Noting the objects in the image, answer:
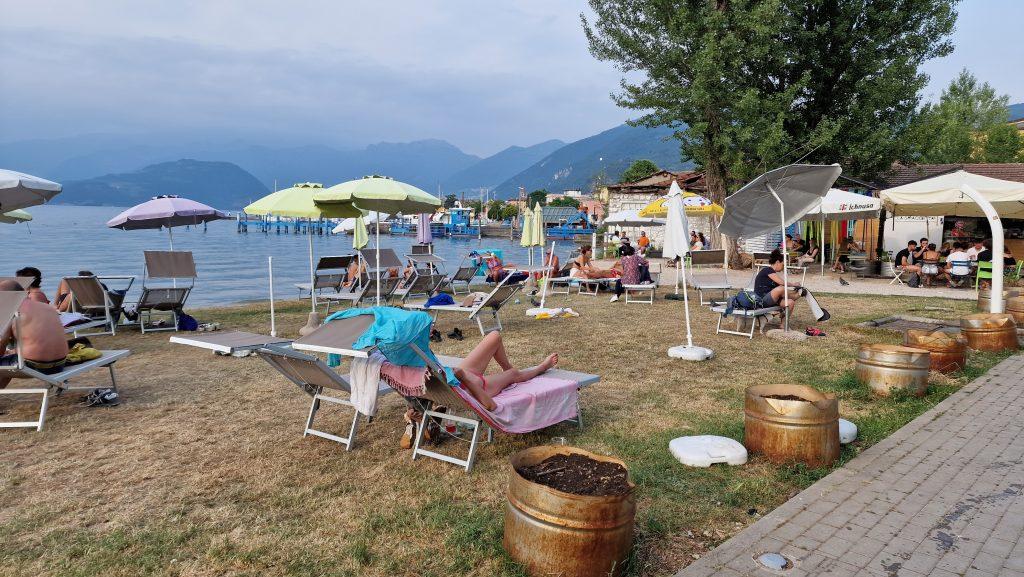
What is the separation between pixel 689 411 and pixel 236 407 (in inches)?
147

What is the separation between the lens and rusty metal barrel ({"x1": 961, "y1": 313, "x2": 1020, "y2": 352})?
23.7 ft

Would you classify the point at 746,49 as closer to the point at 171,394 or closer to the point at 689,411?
the point at 689,411

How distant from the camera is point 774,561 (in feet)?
8.72

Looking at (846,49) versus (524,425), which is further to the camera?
(846,49)

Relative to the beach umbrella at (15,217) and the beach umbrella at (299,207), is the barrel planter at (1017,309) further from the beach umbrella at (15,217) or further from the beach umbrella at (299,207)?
the beach umbrella at (15,217)

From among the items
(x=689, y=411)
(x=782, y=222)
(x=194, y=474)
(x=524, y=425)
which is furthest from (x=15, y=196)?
(x=782, y=222)

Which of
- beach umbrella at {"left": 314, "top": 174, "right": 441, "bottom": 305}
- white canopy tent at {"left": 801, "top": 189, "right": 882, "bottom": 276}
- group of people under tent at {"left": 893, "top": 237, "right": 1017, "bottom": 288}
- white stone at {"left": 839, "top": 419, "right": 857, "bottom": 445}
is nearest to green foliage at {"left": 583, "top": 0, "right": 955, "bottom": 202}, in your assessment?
white canopy tent at {"left": 801, "top": 189, "right": 882, "bottom": 276}

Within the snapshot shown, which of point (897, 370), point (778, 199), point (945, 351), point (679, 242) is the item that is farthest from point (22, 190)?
point (945, 351)

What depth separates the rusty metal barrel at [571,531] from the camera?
2.41 m

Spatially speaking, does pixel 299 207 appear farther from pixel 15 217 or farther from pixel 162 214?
pixel 15 217

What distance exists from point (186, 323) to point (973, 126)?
50.2 m

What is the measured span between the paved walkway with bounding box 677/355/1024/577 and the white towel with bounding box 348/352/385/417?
81.9 inches

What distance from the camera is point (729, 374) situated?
6.35 meters

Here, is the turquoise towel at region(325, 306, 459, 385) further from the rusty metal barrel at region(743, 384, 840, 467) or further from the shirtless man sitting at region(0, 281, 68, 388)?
the shirtless man sitting at region(0, 281, 68, 388)
